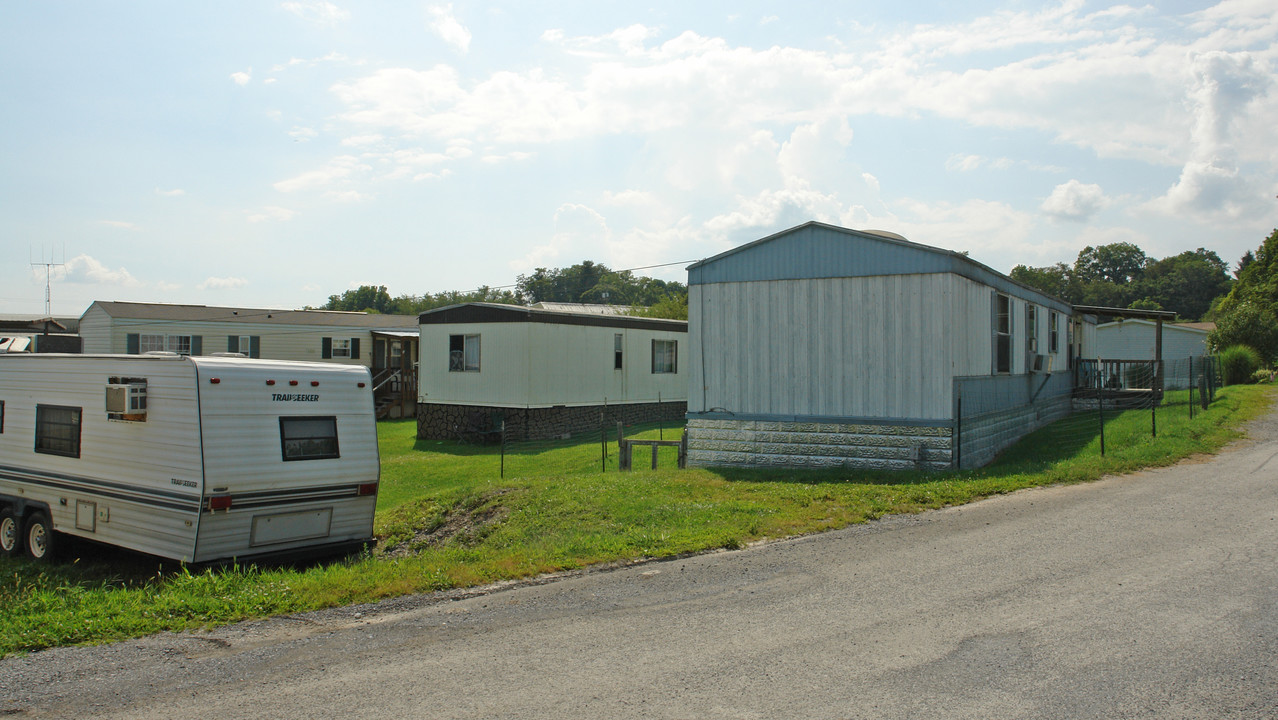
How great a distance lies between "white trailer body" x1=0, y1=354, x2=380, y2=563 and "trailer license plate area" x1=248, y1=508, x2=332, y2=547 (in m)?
0.01

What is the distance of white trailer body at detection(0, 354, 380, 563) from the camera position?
830 cm

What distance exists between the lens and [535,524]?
34.8ft

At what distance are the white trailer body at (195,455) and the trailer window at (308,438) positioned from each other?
1 centimetres

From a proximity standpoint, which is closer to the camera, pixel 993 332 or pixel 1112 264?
pixel 993 332

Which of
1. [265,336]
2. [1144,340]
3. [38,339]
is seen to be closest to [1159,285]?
[1144,340]

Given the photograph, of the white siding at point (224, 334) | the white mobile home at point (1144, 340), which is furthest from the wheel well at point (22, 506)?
the white mobile home at point (1144, 340)

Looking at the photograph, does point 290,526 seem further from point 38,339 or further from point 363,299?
point 363,299

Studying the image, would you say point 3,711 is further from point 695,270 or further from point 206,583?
point 695,270

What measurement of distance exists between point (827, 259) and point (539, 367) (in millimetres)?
10736

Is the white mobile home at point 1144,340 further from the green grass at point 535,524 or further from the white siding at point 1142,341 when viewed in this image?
the green grass at point 535,524

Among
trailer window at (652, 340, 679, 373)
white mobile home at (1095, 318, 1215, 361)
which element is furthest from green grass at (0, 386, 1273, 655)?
white mobile home at (1095, 318, 1215, 361)

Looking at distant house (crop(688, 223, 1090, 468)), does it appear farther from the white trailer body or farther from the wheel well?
the wheel well

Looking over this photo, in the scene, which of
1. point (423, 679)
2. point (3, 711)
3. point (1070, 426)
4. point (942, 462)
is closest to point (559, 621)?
point (423, 679)

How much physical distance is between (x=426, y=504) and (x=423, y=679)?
8617 millimetres
